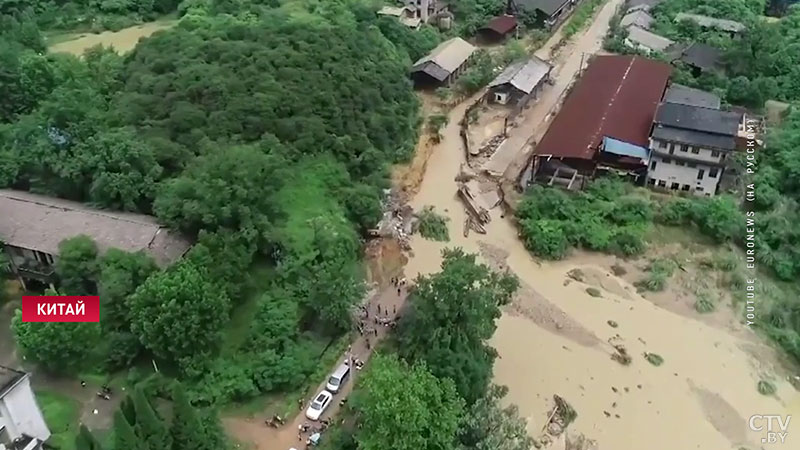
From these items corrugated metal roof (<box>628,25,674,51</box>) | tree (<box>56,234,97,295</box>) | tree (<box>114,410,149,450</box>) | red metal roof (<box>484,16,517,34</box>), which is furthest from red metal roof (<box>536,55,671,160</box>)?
tree (<box>114,410,149,450</box>)

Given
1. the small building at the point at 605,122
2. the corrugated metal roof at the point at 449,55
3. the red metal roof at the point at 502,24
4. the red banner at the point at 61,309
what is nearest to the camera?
the red banner at the point at 61,309

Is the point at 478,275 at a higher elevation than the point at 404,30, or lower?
higher

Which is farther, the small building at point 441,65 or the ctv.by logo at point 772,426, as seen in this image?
the small building at point 441,65

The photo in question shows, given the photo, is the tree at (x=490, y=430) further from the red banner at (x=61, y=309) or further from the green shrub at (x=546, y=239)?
the red banner at (x=61, y=309)

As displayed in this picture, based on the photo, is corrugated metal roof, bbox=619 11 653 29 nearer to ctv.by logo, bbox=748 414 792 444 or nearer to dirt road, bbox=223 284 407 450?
ctv.by logo, bbox=748 414 792 444

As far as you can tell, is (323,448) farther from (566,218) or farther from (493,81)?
(493,81)

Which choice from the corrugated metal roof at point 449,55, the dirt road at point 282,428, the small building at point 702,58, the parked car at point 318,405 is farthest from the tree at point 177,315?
the small building at point 702,58

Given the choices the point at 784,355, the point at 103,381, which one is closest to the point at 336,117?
the point at 103,381
